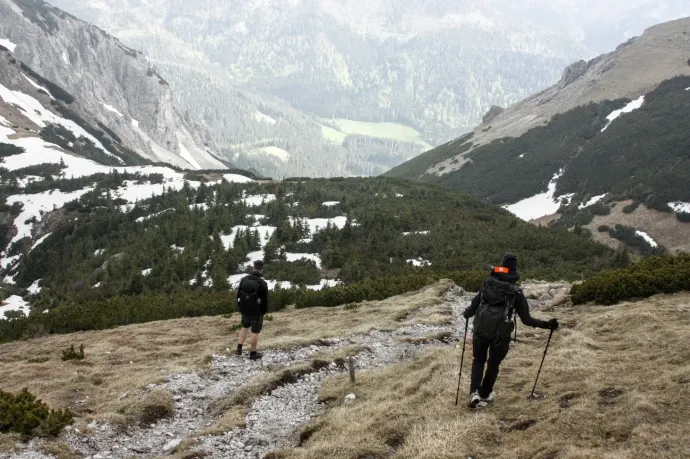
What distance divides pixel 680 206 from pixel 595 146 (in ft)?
119

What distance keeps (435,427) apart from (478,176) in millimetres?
110431

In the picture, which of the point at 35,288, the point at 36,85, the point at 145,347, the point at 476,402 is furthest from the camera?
the point at 36,85

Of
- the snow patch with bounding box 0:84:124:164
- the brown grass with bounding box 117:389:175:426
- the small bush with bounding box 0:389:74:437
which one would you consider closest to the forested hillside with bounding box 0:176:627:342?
the brown grass with bounding box 117:389:175:426

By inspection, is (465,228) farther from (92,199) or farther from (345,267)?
(92,199)

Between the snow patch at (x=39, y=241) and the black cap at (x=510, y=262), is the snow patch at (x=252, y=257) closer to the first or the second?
the black cap at (x=510, y=262)

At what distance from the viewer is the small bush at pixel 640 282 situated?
17547mm

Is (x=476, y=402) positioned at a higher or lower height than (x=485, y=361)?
lower

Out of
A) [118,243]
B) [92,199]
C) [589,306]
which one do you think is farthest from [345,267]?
[92,199]

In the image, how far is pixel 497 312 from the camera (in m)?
8.77

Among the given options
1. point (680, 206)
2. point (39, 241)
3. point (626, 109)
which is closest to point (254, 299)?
point (39, 241)

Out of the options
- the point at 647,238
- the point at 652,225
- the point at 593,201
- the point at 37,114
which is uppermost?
the point at 37,114

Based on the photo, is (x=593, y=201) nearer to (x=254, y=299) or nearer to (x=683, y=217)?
(x=683, y=217)

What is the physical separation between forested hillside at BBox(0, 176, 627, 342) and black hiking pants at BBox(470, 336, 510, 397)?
1685 cm

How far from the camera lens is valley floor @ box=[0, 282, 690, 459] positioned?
7.75 meters
